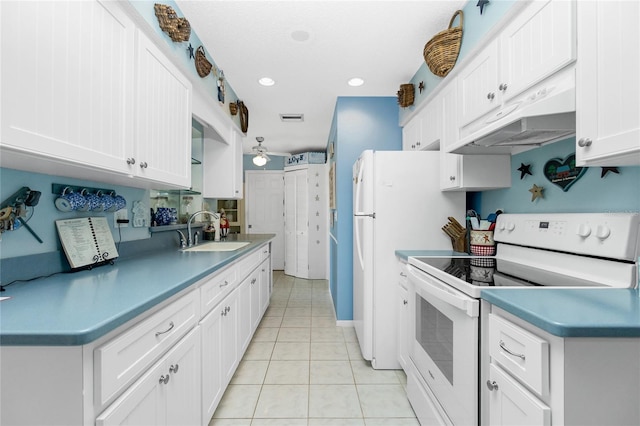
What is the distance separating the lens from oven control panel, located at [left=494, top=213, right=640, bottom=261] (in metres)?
1.13

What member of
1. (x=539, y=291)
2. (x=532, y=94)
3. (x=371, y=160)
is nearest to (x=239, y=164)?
(x=371, y=160)

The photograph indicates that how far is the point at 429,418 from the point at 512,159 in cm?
166

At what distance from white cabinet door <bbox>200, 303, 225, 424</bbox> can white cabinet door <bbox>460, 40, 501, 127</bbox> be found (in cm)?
192

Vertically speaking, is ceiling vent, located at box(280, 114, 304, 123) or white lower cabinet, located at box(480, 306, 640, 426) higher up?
ceiling vent, located at box(280, 114, 304, 123)

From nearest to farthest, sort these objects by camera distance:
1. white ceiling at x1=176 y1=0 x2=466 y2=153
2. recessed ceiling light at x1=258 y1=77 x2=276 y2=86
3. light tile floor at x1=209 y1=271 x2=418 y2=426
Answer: light tile floor at x1=209 y1=271 x2=418 y2=426 < white ceiling at x1=176 y1=0 x2=466 y2=153 < recessed ceiling light at x1=258 y1=77 x2=276 y2=86

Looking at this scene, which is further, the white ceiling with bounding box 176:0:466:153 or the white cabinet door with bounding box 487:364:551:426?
the white ceiling with bounding box 176:0:466:153

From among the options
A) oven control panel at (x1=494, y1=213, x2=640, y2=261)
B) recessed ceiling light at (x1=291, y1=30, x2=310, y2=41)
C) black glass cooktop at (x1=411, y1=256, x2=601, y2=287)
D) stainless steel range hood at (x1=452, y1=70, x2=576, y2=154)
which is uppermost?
recessed ceiling light at (x1=291, y1=30, x2=310, y2=41)

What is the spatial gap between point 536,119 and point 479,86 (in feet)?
2.18

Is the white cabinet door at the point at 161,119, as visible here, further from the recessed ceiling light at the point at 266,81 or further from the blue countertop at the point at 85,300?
the recessed ceiling light at the point at 266,81

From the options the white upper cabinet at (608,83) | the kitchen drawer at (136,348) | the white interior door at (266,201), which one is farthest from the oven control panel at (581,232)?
the white interior door at (266,201)

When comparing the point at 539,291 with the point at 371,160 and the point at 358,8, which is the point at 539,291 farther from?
the point at 358,8

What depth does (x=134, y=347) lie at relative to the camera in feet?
2.99

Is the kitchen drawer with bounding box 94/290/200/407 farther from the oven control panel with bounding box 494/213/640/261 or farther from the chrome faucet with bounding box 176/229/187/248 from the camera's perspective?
the oven control panel with bounding box 494/213/640/261

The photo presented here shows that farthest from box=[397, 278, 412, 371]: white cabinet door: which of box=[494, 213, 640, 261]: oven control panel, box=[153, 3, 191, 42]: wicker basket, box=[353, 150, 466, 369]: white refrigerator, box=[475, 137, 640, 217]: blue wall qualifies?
box=[153, 3, 191, 42]: wicker basket
